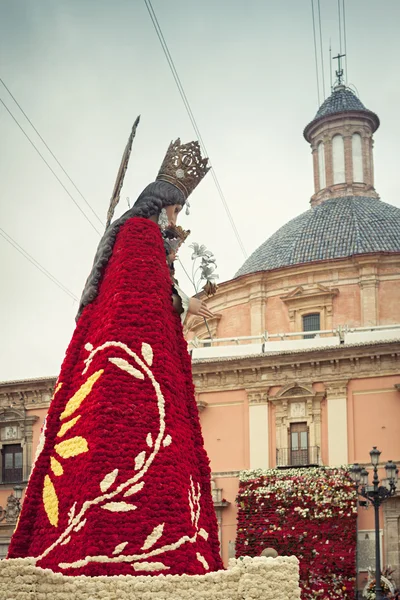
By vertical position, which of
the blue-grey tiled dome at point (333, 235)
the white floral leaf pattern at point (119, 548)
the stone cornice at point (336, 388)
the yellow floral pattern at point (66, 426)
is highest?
the blue-grey tiled dome at point (333, 235)

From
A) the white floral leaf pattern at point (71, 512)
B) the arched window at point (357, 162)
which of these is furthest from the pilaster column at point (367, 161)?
the white floral leaf pattern at point (71, 512)

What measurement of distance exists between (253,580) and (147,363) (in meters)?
1.34

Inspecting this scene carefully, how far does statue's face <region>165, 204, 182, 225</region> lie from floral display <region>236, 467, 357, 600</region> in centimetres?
1528

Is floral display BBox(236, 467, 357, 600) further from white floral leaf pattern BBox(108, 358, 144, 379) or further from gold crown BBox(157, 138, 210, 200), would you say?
white floral leaf pattern BBox(108, 358, 144, 379)

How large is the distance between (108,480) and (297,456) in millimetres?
20066

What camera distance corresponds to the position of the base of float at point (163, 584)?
Answer: 16.6 feet

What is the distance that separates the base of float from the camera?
5051mm

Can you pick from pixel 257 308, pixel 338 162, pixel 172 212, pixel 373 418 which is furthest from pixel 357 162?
pixel 172 212

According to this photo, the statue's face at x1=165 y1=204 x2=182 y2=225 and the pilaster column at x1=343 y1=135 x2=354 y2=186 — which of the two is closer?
the statue's face at x1=165 y1=204 x2=182 y2=225

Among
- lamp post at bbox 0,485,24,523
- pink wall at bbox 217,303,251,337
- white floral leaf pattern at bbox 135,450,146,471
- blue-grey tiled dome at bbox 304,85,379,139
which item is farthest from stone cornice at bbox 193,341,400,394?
white floral leaf pattern at bbox 135,450,146,471

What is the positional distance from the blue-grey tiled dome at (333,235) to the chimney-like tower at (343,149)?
101 centimetres

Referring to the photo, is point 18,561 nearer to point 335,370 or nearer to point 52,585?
point 52,585

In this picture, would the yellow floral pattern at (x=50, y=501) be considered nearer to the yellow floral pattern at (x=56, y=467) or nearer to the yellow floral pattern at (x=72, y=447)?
the yellow floral pattern at (x=56, y=467)

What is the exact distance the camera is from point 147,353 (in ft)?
19.7
